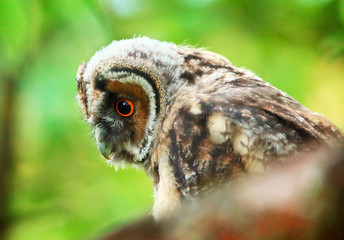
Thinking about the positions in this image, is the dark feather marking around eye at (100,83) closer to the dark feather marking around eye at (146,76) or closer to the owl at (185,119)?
the owl at (185,119)

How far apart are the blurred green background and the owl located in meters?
0.98

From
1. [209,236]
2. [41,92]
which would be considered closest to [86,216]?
[41,92]

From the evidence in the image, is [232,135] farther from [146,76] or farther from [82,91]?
[82,91]

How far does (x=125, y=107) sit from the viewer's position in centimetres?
374

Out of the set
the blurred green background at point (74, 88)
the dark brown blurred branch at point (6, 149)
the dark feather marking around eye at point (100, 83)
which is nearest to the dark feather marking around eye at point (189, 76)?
the dark feather marking around eye at point (100, 83)

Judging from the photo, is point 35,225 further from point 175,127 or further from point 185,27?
point 175,127

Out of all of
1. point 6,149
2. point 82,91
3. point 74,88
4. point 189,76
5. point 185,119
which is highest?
point 6,149

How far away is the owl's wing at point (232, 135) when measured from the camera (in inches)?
113

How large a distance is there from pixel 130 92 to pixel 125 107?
0.13 m

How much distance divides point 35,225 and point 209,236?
536cm

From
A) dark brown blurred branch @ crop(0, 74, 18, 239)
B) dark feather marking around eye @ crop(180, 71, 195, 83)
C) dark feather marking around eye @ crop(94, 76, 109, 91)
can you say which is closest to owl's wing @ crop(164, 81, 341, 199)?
dark feather marking around eye @ crop(180, 71, 195, 83)

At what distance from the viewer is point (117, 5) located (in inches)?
214

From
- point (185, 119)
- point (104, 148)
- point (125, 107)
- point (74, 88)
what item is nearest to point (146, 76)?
point (125, 107)

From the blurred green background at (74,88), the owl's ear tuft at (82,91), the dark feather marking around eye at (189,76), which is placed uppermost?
the blurred green background at (74,88)
